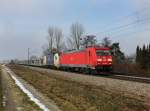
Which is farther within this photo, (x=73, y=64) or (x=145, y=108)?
(x=73, y=64)

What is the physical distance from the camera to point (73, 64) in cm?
5378

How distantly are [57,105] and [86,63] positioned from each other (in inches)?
1161

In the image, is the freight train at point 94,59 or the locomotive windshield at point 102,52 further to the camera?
the locomotive windshield at point 102,52

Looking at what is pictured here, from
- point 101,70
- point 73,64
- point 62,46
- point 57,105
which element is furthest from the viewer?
point 62,46

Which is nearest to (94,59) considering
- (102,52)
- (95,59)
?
(95,59)

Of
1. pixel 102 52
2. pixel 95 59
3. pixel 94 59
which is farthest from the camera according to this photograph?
pixel 102 52

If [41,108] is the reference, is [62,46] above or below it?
above

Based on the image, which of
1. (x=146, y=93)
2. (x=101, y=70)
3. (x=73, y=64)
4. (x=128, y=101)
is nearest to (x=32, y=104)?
(x=128, y=101)

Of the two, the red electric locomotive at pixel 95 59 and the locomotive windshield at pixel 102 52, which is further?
the locomotive windshield at pixel 102 52

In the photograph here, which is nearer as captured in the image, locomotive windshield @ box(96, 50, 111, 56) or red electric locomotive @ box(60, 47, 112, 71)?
red electric locomotive @ box(60, 47, 112, 71)

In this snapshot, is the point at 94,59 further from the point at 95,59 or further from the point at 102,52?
the point at 102,52

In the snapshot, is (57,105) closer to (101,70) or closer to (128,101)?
(128,101)

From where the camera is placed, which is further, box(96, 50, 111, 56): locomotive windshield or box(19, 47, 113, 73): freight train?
box(96, 50, 111, 56): locomotive windshield

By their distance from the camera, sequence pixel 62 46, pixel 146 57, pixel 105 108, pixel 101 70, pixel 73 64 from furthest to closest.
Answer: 1. pixel 62 46
2. pixel 146 57
3. pixel 73 64
4. pixel 101 70
5. pixel 105 108
